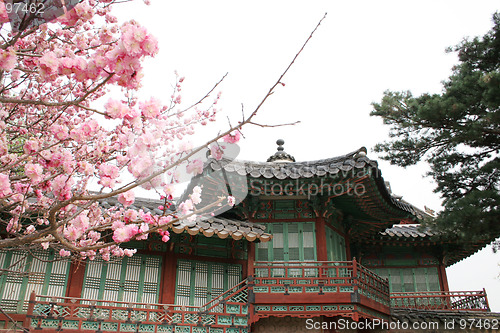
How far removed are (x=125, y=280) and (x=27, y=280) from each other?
6.86 feet

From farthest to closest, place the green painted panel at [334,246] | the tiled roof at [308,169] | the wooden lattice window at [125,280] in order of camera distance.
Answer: the green painted panel at [334,246] < the tiled roof at [308,169] < the wooden lattice window at [125,280]

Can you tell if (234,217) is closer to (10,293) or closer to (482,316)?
(10,293)

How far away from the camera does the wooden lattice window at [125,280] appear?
9602 millimetres

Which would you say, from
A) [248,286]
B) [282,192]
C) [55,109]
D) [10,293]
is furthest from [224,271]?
[55,109]

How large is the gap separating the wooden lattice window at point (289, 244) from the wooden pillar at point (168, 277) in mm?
2222

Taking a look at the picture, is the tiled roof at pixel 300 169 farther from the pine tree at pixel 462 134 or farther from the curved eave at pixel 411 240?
the curved eave at pixel 411 240

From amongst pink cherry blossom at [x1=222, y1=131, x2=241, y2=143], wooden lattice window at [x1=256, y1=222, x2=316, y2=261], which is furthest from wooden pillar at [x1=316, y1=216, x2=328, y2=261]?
pink cherry blossom at [x1=222, y1=131, x2=241, y2=143]

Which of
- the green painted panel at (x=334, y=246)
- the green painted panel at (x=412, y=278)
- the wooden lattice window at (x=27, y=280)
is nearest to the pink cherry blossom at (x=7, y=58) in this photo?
the wooden lattice window at (x=27, y=280)

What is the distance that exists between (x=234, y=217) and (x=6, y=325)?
5.88 m

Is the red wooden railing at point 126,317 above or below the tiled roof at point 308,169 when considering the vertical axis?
below

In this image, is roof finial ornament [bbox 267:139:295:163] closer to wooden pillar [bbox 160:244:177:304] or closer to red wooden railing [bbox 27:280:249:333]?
wooden pillar [bbox 160:244:177:304]

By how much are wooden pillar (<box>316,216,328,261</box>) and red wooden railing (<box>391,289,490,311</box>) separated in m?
4.63

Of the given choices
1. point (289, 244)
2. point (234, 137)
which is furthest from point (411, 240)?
point (234, 137)

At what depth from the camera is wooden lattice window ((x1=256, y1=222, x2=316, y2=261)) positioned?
1090 centimetres
